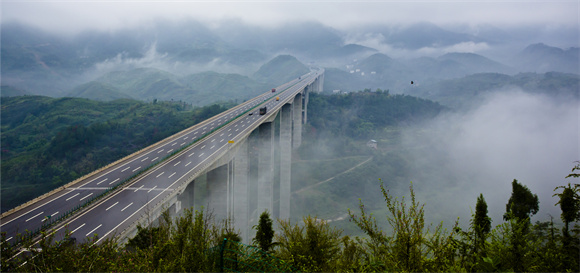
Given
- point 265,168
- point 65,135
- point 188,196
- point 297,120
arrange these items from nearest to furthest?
point 188,196
point 265,168
point 65,135
point 297,120

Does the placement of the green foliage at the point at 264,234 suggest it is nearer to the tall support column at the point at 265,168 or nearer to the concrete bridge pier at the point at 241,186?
the concrete bridge pier at the point at 241,186

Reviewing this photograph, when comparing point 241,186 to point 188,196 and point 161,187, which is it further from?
point 161,187

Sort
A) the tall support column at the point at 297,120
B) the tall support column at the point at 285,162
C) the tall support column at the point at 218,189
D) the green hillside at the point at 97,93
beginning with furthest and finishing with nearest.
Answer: the green hillside at the point at 97,93 → the tall support column at the point at 297,120 → the tall support column at the point at 285,162 → the tall support column at the point at 218,189

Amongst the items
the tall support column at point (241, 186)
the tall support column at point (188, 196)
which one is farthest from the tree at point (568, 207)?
the tall support column at point (241, 186)

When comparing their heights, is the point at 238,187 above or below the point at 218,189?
below

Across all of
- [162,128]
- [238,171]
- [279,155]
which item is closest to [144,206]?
[238,171]

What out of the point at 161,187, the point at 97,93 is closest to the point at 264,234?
the point at 161,187
